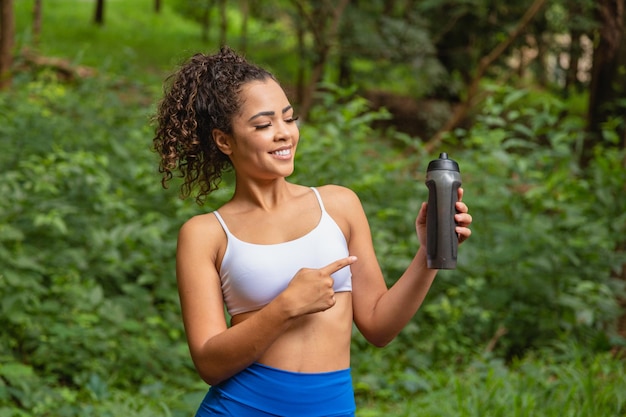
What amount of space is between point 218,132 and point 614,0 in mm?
4538

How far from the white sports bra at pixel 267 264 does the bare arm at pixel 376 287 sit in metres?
0.11

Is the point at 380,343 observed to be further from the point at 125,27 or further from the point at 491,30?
the point at 125,27

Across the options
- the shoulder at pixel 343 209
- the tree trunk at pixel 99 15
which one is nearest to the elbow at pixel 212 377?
the shoulder at pixel 343 209

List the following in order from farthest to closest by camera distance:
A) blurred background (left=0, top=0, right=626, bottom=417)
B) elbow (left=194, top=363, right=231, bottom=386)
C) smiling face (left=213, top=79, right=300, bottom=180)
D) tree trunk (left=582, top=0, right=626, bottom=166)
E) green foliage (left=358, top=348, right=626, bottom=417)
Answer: tree trunk (left=582, top=0, right=626, bottom=166)
blurred background (left=0, top=0, right=626, bottom=417)
green foliage (left=358, top=348, right=626, bottom=417)
smiling face (left=213, top=79, right=300, bottom=180)
elbow (left=194, top=363, right=231, bottom=386)

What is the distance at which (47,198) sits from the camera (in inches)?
204

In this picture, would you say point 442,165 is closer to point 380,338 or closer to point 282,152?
point 282,152

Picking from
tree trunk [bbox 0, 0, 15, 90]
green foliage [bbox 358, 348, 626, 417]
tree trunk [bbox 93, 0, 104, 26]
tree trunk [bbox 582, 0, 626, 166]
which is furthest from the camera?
tree trunk [bbox 93, 0, 104, 26]

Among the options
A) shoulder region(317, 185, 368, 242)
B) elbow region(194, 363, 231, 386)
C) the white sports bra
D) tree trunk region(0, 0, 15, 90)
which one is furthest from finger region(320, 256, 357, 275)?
tree trunk region(0, 0, 15, 90)

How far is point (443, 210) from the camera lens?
194cm

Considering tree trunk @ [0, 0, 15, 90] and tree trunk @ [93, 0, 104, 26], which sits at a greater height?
tree trunk @ [93, 0, 104, 26]

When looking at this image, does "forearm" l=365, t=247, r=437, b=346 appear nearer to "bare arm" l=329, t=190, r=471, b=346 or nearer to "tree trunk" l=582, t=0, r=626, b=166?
"bare arm" l=329, t=190, r=471, b=346

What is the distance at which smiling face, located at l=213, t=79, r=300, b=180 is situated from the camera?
2109mm

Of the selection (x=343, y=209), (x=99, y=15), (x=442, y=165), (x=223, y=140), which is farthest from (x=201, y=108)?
(x=99, y=15)

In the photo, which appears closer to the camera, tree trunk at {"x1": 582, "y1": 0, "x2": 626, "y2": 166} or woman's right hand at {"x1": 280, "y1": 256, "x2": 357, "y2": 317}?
woman's right hand at {"x1": 280, "y1": 256, "x2": 357, "y2": 317}
